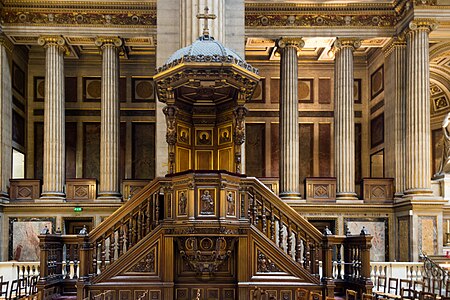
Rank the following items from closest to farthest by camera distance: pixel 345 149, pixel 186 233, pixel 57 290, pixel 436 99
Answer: pixel 186 233 < pixel 57 290 < pixel 345 149 < pixel 436 99

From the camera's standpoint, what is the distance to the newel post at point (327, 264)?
36.8ft

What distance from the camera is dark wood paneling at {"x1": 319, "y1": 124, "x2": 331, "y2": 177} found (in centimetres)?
3020

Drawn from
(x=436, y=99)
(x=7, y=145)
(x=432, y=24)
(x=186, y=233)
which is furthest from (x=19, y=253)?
(x=436, y=99)

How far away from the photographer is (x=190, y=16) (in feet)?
50.3

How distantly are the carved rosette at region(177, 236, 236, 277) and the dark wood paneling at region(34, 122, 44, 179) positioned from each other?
756 inches

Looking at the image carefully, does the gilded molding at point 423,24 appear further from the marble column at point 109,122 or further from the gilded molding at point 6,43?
the gilded molding at point 6,43

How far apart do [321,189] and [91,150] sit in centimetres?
1154

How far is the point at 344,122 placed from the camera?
2489 cm

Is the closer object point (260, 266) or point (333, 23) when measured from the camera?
point (260, 266)

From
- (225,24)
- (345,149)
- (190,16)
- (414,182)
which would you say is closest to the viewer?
(190,16)

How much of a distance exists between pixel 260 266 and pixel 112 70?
15721mm

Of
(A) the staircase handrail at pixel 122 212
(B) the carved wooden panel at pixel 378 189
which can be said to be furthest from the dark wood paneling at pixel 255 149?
(A) the staircase handrail at pixel 122 212

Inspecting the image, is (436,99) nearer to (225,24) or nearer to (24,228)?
(225,24)

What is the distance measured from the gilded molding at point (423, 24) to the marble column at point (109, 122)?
457 inches
